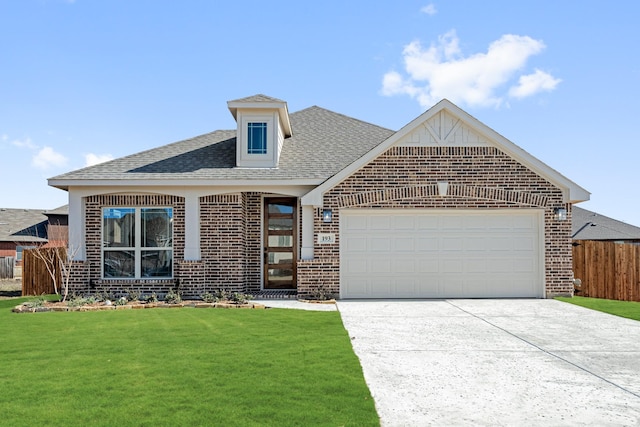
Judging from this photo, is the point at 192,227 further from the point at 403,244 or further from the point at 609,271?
the point at 609,271

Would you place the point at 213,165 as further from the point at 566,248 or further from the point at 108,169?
the point at 566,248

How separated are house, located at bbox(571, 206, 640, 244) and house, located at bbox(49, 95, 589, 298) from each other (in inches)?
702

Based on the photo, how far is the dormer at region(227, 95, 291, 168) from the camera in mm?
14500

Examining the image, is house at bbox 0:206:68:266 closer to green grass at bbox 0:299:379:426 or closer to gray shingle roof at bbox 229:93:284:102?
gray shingle roof at bbox 229:93:284:102

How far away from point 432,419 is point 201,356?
3.44 m

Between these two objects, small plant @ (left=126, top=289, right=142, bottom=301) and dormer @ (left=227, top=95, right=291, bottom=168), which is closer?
small plant @ (left=126, top=289, right=142, bottom=301)

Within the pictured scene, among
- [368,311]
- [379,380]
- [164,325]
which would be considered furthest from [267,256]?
[379,380]

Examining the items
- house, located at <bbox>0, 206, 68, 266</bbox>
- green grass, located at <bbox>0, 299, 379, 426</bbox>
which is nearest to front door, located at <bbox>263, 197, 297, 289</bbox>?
green grass, located at <bbox>0, 299, 379, 426</bbox>

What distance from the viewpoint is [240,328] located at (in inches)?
357

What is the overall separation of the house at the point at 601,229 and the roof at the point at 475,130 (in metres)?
17.5

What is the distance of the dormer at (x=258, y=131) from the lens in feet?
47.6

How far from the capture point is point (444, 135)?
13.4 metres

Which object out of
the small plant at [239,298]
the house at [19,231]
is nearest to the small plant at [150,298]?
the small plant at [239,298]

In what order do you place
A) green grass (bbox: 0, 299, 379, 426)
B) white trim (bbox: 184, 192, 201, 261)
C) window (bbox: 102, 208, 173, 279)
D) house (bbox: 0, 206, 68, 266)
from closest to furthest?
green grass (bbox: 0, 299, 379, 426)
white trim (bbox: 184, 192, 201, 261)
window (bbox: 102, 208, 173, 279)
house (bbox: 0, 206, 68, 266)
